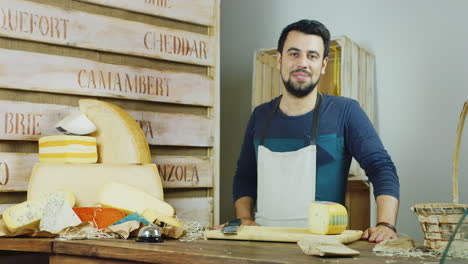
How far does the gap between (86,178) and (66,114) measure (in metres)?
0.57

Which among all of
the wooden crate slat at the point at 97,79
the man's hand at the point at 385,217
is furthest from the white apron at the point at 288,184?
the wooden crate slat at the point at 97,79

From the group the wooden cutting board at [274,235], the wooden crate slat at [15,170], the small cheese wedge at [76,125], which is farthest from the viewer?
the wooden crate slat at [15,170]

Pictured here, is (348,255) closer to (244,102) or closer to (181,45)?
(181,45)

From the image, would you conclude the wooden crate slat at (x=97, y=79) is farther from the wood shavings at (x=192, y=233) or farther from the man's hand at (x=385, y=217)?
the man's hand at (x=385, y=217)

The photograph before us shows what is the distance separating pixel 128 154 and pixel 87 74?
0.59m

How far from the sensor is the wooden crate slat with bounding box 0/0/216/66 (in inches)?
116

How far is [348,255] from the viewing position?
1.67m

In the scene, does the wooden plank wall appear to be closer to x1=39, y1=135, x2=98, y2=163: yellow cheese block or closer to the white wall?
x1=39, y1=135, x2=98, y2=163: yellow cheese block

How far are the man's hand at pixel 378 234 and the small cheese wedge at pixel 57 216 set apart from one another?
1.08 meters

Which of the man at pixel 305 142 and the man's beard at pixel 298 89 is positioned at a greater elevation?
the man's beard at pixel 298 89

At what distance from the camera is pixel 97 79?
3.23 meters

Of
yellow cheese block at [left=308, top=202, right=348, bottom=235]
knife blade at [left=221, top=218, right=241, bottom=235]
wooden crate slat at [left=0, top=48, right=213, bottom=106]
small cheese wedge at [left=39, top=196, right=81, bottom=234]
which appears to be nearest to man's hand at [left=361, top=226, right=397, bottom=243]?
yellow cheese block at [left=308, top=202, right=348, bottom=235]

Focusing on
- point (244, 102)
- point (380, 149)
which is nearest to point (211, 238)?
point (380, 149)

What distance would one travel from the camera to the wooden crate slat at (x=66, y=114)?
A: 2.90 m
